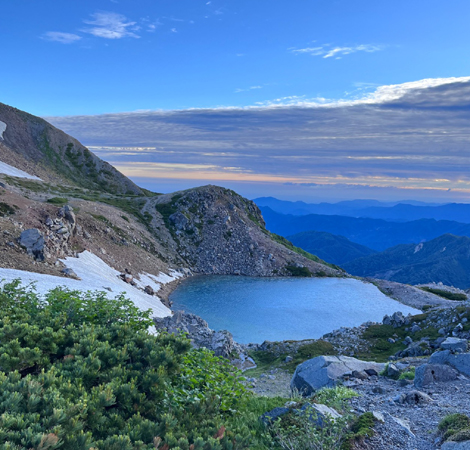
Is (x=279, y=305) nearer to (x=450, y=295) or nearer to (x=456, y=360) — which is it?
(x=456, y=360)

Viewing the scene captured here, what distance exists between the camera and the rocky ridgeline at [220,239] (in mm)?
108312

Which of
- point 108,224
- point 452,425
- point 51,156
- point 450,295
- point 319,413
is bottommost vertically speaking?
point 450,295

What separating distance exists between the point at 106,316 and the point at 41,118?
622 ft

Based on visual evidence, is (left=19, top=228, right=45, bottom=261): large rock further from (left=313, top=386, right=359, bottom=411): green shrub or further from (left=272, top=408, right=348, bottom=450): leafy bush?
(left=272, top=408, right=348, bottom=450): leafy bush

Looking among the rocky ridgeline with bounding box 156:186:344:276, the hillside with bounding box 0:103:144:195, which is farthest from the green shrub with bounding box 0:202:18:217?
the hillside with bounding box 0:103:144:195

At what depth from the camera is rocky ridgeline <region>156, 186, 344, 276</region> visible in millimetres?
108312

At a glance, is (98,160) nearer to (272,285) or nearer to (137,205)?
(137,205)

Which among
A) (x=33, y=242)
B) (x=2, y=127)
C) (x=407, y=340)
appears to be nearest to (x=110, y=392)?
(x=407, y=340)

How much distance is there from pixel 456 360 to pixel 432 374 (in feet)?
10.4

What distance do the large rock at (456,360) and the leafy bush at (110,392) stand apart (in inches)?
537

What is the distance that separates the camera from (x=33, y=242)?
5053 centimetres

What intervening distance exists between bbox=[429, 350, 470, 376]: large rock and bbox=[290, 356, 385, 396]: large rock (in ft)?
12.4

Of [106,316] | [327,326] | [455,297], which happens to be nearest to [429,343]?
[327,326]

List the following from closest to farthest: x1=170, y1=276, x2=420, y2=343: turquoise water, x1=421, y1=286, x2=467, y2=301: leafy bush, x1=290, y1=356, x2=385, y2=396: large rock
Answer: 1. x1=290, y1=356, x2=385, y2=396: large rock
2. x1=170, y1=276, x2=420, y2=343: turquoise water
3. x1=421, y1=286, x2=467, y2=301: leafy bush
